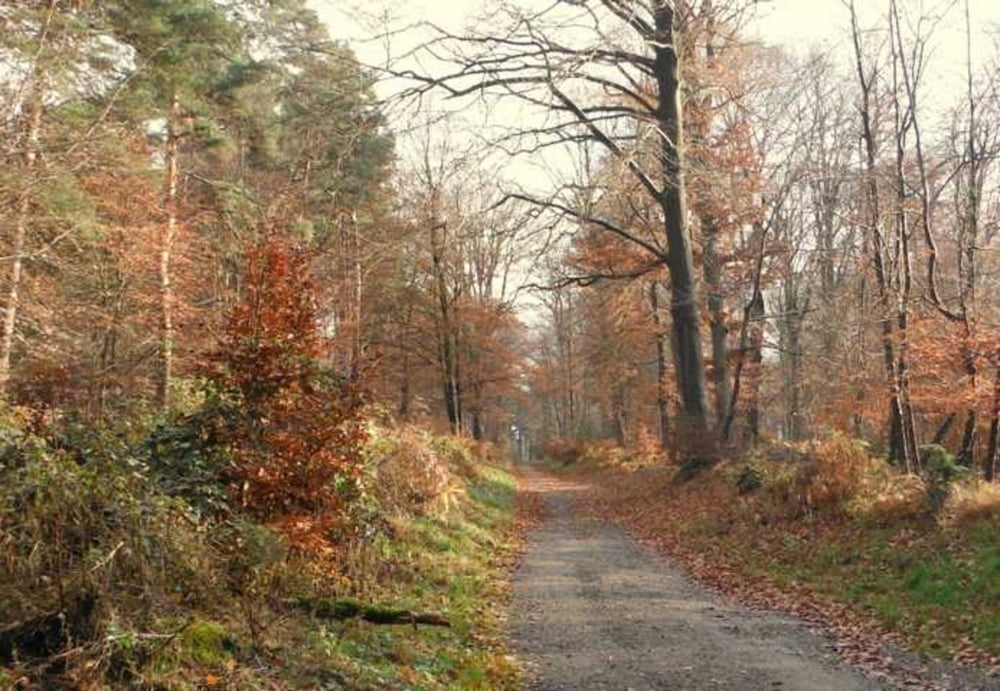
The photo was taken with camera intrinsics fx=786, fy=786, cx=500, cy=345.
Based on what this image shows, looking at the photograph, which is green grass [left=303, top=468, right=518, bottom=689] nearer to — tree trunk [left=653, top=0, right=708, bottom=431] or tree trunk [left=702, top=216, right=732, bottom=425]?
tree trunk [left=653, top=0, right=708, bottom=431]

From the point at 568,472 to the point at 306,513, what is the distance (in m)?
31.4

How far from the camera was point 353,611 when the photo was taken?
7.27m

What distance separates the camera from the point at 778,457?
50.7 feet

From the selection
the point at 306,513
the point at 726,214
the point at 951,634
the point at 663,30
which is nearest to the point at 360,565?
the point at 306,513

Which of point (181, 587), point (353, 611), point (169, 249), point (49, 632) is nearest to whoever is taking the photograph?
point (49, 632)

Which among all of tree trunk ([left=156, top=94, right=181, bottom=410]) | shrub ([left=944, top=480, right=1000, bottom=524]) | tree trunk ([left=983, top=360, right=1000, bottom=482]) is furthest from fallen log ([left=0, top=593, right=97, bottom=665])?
tree trunk ([left=983, top=360, right=1000, bottom=482])

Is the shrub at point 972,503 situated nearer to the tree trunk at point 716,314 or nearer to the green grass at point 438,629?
the green grass at point 438,629

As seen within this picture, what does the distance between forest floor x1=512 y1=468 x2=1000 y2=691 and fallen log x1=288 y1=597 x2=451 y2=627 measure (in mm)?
1239

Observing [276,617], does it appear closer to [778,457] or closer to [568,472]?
[778,457]

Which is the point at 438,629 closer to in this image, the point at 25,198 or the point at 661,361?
the point at 25,198

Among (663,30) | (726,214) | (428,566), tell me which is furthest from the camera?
(726,214)

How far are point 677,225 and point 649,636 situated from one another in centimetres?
1170

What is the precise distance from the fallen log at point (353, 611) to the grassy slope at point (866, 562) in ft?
16.1

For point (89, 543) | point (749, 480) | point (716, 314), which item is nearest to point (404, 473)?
point (749, 480)
